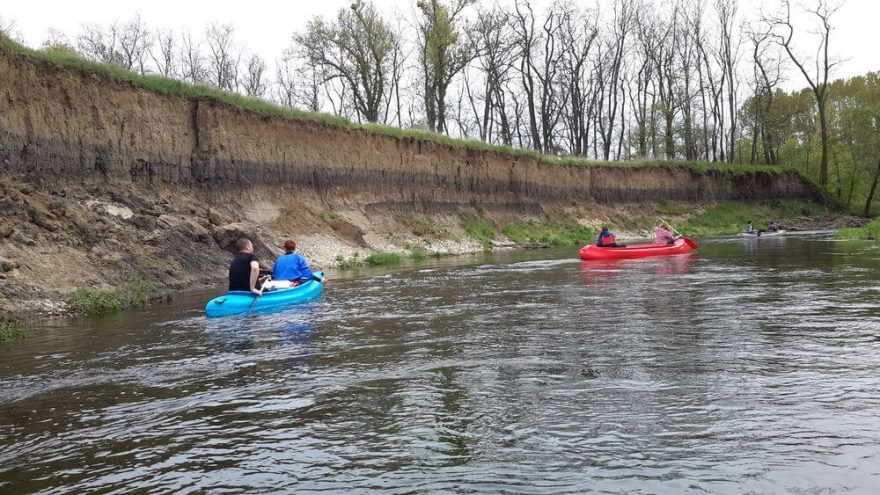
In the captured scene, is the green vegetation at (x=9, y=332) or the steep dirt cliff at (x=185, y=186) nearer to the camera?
the green vegetation at (x=9, y=332)

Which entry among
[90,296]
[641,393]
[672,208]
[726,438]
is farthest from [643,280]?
[672,208]

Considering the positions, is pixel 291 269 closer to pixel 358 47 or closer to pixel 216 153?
pixel 216 153

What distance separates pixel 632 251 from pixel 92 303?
53.5 ft

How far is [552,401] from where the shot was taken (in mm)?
5777

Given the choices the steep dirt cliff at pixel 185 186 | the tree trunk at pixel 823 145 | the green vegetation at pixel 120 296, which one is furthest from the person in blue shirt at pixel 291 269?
the tree trunk at pixel 823 145

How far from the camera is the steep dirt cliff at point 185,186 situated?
50.4 feet

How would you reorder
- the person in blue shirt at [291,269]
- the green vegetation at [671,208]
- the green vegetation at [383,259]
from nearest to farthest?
the person in blue shirt at [291,269] < the green vegetation at [383,259] < the green vegetation at [671,208]

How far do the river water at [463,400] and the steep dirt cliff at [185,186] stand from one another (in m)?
5.08

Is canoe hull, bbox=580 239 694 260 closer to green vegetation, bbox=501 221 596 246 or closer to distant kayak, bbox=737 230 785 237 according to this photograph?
green vegetation, bbox=501 221 596 246

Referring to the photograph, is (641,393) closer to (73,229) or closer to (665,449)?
(665,449)

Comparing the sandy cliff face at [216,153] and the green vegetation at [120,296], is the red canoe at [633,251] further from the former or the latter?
the green vegetation at [120,296]

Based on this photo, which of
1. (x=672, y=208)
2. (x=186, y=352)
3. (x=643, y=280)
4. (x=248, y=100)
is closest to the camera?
(x=186, y=352)

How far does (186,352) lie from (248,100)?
18734 millimetres

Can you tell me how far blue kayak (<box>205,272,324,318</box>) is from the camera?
1161cm
